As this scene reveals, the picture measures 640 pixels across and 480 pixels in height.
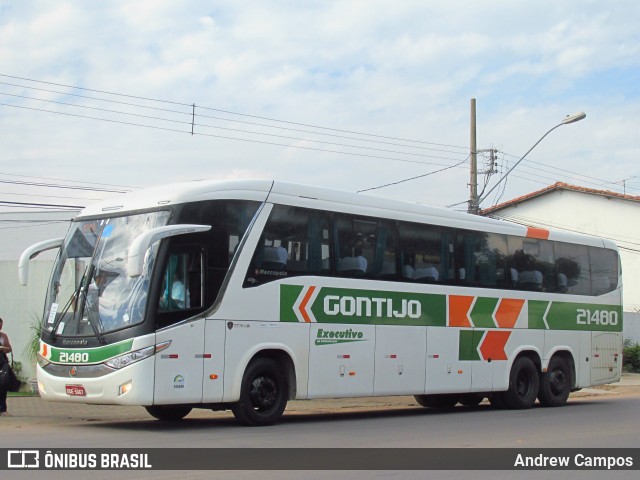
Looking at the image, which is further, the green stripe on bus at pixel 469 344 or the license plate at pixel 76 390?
the green stripe on bus at pixel 469 344

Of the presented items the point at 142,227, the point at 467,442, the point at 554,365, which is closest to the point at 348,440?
the point at 467,442

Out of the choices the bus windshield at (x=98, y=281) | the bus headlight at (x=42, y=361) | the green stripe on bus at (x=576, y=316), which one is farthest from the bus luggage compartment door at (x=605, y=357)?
the bus headlight at (x=42, y=361)

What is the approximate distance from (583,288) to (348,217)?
7893 mm

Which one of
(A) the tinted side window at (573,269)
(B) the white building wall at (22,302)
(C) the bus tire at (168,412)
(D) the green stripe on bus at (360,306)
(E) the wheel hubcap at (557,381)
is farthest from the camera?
(B) the white building wall at (22,302)

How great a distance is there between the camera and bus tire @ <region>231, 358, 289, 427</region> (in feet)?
45.0

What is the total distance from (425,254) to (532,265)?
3742 mm

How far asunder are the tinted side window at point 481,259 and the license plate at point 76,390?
7.79 m

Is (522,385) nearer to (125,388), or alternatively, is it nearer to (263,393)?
(263,393)

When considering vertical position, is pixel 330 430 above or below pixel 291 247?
below

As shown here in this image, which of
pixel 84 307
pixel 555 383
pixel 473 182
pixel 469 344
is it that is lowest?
pixel 555 383

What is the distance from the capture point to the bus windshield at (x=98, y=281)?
1274 cm

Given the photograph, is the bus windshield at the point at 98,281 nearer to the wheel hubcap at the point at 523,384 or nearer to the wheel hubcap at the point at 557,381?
the wheel hubcap at the point at 523,384

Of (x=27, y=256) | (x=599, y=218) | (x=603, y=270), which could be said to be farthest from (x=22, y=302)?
(x=599, y=218)

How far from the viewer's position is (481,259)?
18.2 metres
